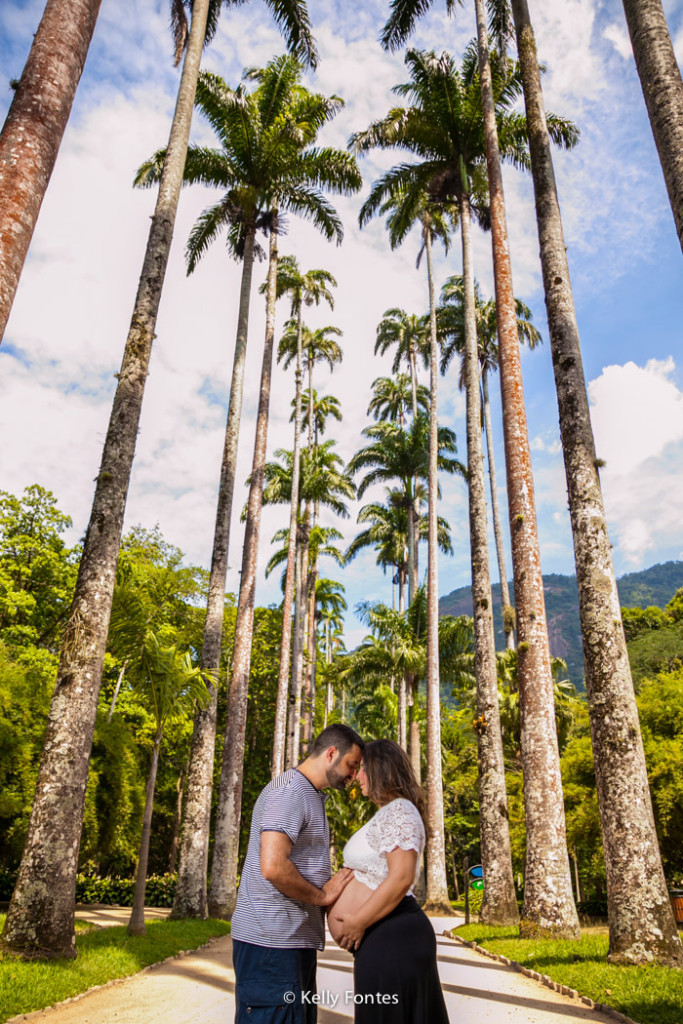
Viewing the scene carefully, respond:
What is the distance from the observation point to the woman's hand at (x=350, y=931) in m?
2.47

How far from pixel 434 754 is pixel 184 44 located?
1970 cm

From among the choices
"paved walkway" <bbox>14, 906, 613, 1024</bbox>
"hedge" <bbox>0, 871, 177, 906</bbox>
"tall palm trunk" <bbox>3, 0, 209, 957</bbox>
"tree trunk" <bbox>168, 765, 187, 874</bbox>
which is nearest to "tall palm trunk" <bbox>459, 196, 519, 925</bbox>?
"paved walkway" <bbox>14, 906, 613, 1024</bbox>

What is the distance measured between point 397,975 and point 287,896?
50 centimetres

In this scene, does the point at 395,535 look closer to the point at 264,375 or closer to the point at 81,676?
the point at 264,375

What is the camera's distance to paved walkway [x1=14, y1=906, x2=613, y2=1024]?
18.4 ft

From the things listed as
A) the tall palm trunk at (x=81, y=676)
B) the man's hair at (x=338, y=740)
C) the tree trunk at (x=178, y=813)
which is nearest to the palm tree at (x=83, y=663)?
the tall palm trunk at (x=81, y=676)

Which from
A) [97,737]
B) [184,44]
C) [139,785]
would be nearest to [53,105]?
[184,44]

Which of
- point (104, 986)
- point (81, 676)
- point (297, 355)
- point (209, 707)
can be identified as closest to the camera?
point (104, 986)

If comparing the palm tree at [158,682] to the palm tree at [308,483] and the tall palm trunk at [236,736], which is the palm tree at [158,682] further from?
the palm tree at [308,483]

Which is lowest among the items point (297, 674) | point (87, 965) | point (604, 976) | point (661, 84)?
point (87, 965)

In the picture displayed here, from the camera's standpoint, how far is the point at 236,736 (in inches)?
644

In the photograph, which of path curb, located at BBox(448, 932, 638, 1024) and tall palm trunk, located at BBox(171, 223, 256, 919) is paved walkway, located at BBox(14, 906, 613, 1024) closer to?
path curb, located at BBox(448, 932, 638, 1024)

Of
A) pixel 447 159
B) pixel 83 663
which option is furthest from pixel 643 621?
pixel 83 663

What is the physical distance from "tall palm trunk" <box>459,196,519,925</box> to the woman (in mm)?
11408
